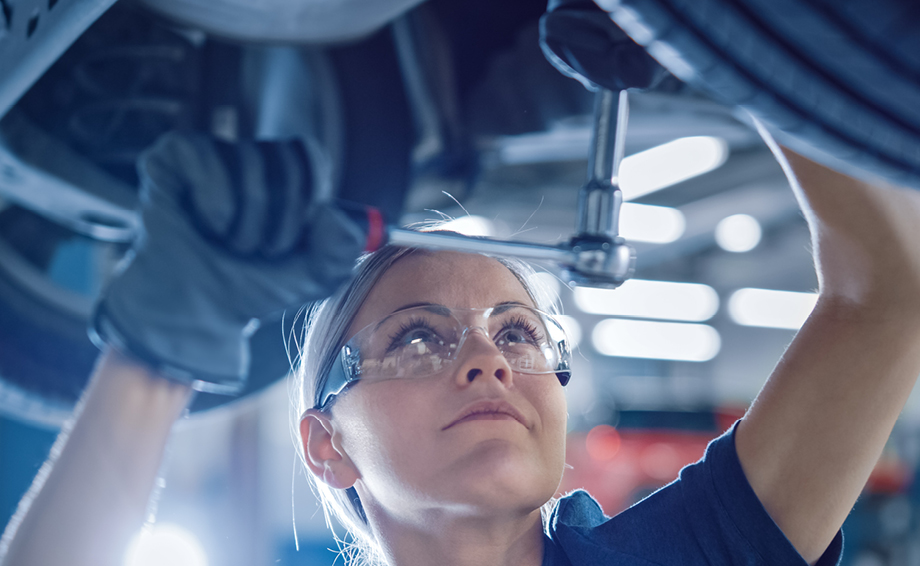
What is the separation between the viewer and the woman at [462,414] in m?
0.58

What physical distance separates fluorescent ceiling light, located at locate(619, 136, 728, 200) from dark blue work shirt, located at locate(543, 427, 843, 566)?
6.54ft

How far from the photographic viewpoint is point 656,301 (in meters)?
5.79

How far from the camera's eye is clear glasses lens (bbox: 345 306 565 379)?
682 mm

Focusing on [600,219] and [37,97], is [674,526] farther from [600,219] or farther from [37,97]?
[37,97]

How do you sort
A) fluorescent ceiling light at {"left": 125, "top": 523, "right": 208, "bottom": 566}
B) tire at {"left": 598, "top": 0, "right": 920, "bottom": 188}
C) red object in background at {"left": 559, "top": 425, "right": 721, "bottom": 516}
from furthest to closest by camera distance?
red object in background at {"left": 559, "top": 425, "right": 721, "bottom": 516} → fluorescent ceiling light at {"left": 125, "top": 523, "right": 208, "bottom": 566} → tire at {"left": 598, "top": 0, "right": 920, "bottom": 188}

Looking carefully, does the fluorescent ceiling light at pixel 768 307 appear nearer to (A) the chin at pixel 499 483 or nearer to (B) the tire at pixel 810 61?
(A) the chin at pixel 499 483

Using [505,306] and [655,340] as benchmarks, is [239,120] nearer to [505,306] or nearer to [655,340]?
[505,306]

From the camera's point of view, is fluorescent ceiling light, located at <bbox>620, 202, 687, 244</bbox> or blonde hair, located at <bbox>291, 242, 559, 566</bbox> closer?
blonde hair, located at <bbox>291, 242, 559, 566</bbox>

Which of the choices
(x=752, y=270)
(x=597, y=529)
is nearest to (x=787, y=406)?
(x=597, y=529)

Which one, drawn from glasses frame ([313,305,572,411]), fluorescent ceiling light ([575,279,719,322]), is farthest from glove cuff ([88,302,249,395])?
fluorescent ceiling light ([575,279,719,322])

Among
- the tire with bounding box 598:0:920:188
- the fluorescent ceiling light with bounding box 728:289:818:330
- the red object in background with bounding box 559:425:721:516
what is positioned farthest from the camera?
the fluorescent ceiling light with bounding box 728:289:818:330

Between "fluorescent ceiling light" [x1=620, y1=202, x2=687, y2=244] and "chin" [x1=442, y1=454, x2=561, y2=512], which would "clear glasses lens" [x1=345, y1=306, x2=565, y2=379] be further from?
"fluorescent ceiling light" [x1=620, y1=202, x2=687, y2=244]

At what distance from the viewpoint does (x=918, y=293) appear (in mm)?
537

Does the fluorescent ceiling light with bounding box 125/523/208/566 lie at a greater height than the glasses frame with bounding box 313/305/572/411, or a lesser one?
greater
